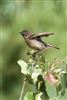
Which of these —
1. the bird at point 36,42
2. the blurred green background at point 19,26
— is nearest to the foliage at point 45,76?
the bird at point 36,42

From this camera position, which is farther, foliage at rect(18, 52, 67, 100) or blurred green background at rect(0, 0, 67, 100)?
blurred green background at rect(0, 0, 67, 100)

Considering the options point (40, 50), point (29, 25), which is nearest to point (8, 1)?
point (29, 25)

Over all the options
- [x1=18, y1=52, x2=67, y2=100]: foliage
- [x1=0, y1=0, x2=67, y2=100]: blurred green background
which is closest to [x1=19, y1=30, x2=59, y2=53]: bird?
[x1=18, y1=52, x2=67, y2=100]: foliage

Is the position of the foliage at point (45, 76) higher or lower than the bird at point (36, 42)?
lower

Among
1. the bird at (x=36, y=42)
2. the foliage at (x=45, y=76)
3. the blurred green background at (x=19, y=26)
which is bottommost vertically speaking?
the blurred green background at (x=19, y=26)

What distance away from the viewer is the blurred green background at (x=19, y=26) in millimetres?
6888

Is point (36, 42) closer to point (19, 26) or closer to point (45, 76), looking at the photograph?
point (45, 76)

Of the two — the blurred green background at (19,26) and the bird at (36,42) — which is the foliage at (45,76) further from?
the blurred green background at (19,26)

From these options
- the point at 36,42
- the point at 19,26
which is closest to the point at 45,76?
the point at 36,42

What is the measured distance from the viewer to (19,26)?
756 cm

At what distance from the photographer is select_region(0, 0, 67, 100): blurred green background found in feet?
22.6

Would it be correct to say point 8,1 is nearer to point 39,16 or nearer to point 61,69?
point 39,16

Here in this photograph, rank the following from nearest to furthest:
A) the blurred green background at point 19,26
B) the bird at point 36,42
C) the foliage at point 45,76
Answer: the foliage at point 45,76, the bird at point 36,42, the blurred green background at point 19,26

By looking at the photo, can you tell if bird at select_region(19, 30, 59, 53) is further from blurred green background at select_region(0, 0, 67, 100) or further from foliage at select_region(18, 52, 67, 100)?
blurred green background at select_region(0, 0, 67, 100)
